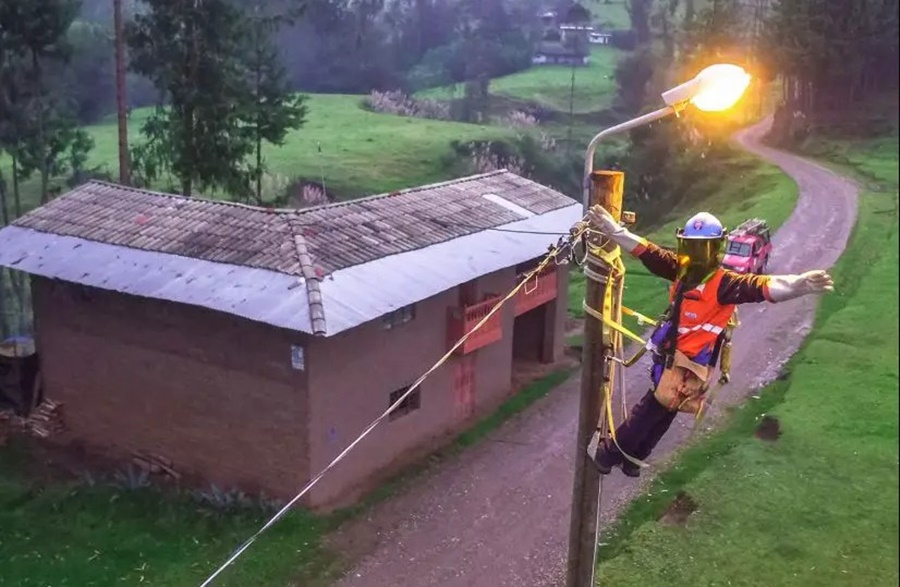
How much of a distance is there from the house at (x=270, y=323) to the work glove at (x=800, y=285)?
7.02m

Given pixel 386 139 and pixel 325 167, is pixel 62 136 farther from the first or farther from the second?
pixel 386 139

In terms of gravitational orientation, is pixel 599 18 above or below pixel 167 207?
above

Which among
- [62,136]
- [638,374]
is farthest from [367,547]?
[62,136]

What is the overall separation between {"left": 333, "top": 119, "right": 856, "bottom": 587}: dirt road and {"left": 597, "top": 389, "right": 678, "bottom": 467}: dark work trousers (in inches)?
209

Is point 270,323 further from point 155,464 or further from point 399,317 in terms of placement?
point 155,464

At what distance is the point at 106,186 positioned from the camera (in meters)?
16.8

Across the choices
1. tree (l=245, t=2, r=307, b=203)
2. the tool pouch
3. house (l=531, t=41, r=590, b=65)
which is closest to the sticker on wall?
the tool pouch

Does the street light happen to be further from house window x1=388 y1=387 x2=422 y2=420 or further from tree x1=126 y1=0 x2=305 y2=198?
tree x1=126 y1=0 x2=305 y2=198

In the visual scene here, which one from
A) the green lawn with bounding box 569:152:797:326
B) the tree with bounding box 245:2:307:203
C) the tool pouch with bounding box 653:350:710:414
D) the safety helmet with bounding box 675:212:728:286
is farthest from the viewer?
the tree with bounding box 245:2:307:203

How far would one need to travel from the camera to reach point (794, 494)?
1082 centimetres

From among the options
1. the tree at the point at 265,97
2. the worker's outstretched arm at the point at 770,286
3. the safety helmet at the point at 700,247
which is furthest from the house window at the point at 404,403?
the tree at the point at 265,97

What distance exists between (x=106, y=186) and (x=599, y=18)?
1907 centimetres

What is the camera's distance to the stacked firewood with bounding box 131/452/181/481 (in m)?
13.6

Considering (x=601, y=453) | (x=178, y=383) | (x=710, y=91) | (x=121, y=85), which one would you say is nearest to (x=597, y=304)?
(x=601, y=453)
